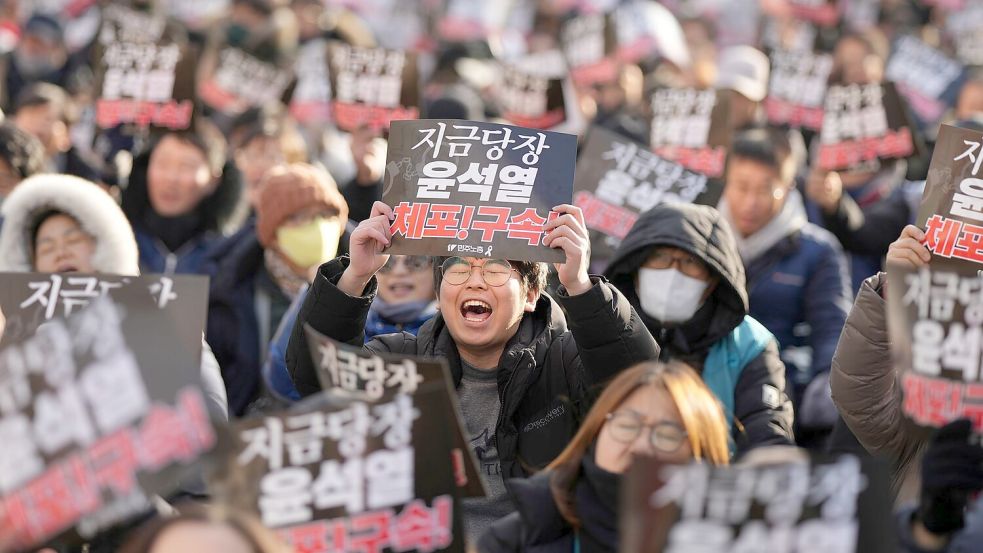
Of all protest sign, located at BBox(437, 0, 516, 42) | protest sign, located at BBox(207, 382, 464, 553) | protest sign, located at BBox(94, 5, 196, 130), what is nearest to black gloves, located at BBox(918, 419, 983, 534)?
protest sign, located at BBox(207, 382, 464, 553)

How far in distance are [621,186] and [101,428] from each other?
11.8ft

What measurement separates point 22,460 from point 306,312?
4.32ft

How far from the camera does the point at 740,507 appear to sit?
3.36 metres

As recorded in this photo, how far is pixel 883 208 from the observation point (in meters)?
7.98

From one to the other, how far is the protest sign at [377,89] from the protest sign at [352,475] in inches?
188

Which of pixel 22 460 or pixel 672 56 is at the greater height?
pixel 672 56

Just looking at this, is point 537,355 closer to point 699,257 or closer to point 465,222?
point 465,222

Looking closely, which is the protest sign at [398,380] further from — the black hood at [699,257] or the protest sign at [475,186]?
the black hood at [699,257]

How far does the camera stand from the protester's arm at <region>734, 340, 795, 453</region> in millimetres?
4910

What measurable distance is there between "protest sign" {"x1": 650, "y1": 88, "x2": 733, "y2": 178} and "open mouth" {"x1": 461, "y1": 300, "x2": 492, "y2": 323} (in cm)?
354

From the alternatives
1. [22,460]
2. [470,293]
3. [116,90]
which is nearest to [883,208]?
[470,293]

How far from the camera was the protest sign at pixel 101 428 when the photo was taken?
140 inches

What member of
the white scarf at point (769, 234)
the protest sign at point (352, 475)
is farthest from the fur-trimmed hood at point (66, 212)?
the white scarf at point (769, 234)

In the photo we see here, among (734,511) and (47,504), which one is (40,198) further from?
(734,511)
